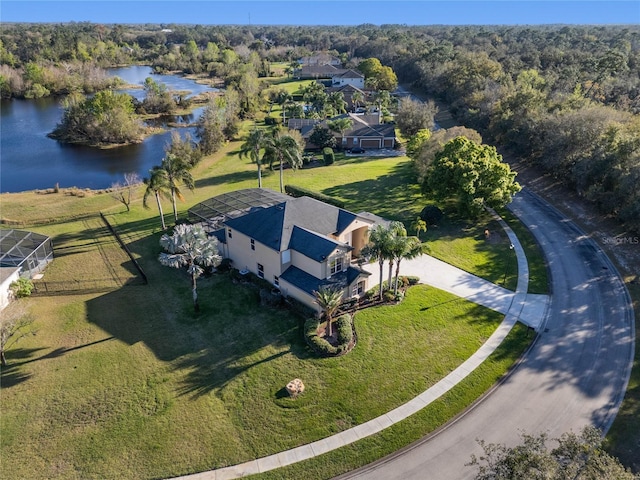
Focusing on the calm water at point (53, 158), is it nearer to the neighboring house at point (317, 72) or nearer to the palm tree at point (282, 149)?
the palm tree at point (282, 149)

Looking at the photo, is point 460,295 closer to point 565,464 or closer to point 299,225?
point 299,225

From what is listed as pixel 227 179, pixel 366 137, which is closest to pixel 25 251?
pixel 227 179

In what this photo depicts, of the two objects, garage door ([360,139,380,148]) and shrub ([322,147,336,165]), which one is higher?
garage door ([360,139,380,148])

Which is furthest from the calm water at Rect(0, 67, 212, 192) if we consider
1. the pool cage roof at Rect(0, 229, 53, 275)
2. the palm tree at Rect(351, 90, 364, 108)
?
the palm tree at Rect(351, 90, 364, 108)

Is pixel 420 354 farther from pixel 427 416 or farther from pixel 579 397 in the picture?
pixel 579 397

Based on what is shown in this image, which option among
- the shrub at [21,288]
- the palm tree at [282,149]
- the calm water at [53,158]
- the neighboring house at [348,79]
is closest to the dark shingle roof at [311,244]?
the palm tree at [282,149]

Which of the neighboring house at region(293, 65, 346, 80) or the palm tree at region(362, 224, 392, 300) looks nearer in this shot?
the palm tree at region(362, 224, 392, 300)

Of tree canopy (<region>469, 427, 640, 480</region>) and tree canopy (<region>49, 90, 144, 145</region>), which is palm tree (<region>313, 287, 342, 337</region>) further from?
tree canopy (<region>49, 90, 144, 145</region>)

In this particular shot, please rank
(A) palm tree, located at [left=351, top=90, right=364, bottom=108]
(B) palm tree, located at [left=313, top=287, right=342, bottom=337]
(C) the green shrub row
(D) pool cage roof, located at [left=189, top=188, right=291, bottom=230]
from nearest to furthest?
(B) palm tree, located at [left=313, top=287, right=342, bottom=337] → (D) pool cage roof, located at [left=189, top=188, right=291, bottom=230] → (C) the green shrub row → (A) palm tree, located at [left=351, top=90, right=364, bottom=108]
